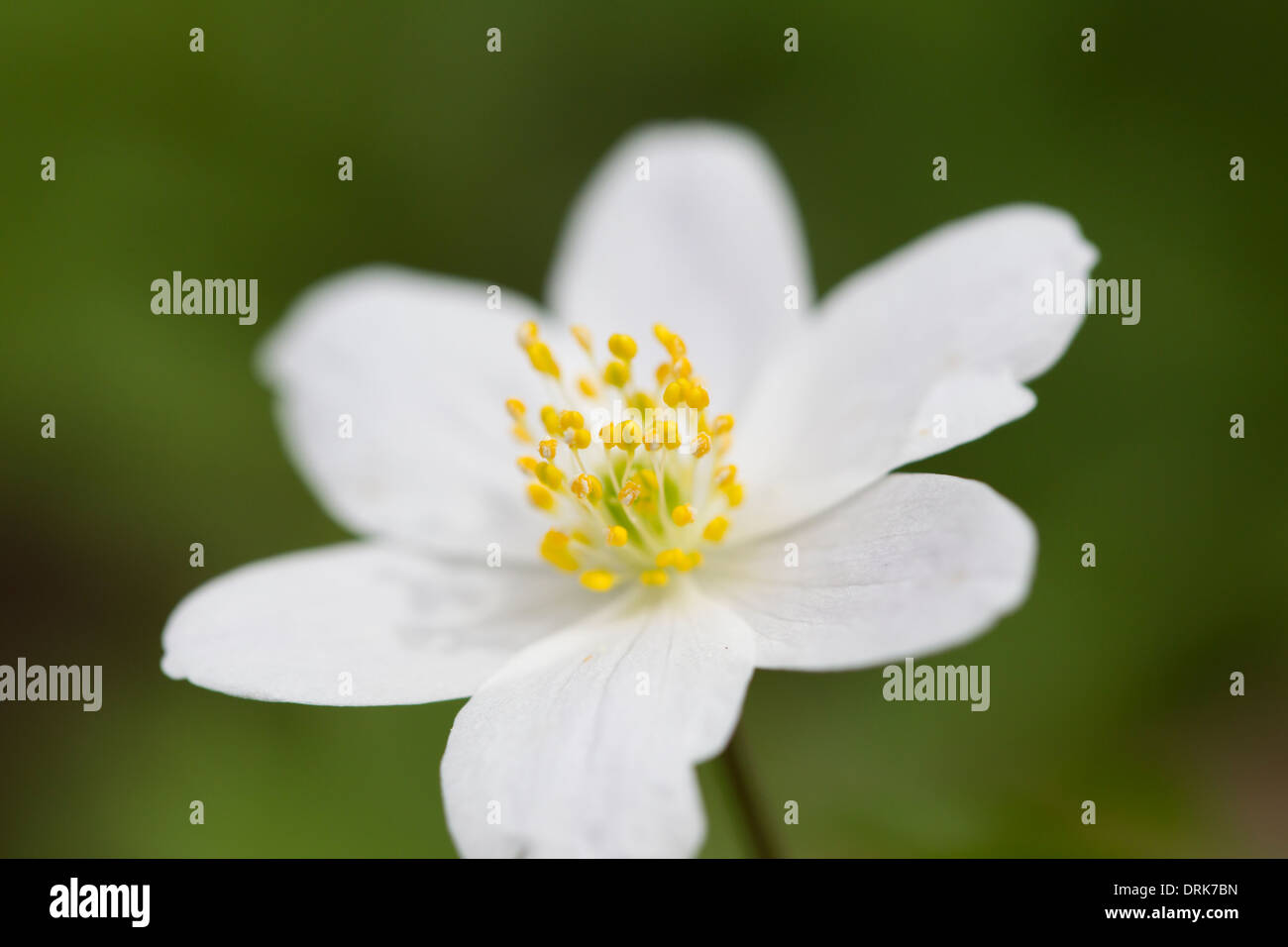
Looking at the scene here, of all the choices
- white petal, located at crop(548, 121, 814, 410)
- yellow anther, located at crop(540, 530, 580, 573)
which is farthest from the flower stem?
white petal, located at crop(548, 121, 814, 410)

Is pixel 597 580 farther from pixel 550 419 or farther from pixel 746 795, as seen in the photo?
pixel 746 795

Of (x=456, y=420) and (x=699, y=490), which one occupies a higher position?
(x=456, y=420)

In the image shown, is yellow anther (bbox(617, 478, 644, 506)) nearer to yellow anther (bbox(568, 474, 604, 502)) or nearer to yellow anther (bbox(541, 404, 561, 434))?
yellow anther (bbox(568, 474, 604, 502))

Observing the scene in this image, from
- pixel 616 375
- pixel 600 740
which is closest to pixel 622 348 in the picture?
pixel 616 375

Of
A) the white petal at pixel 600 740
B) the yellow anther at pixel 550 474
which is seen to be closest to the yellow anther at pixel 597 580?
the white petal at pixel 600 740

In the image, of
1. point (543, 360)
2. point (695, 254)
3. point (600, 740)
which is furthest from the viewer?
point (695, 254)
